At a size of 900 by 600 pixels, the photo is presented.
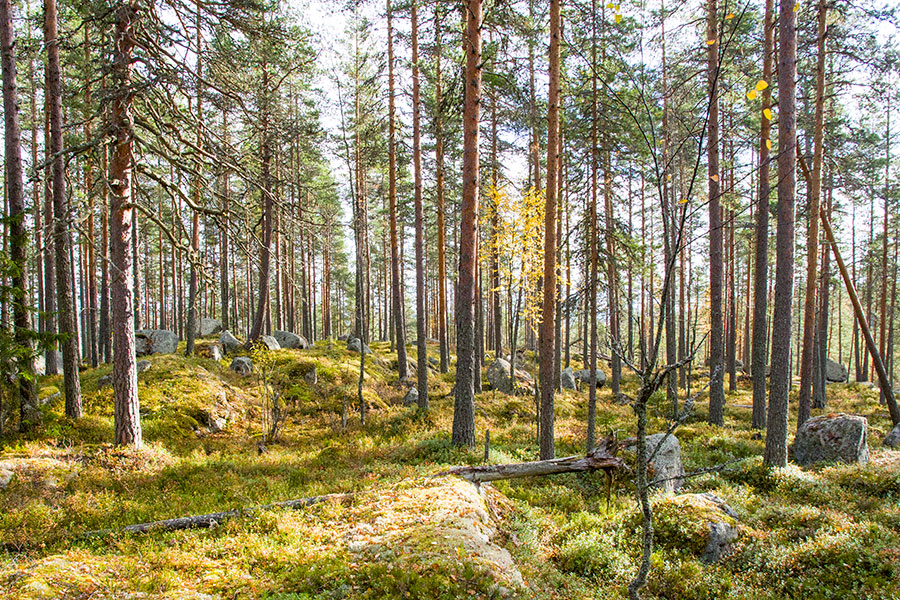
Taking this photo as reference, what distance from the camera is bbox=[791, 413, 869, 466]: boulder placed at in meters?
9.66

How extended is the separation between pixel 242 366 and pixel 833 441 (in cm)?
1672

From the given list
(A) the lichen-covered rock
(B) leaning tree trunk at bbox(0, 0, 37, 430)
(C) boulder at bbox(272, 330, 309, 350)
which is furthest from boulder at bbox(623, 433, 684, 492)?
(C) boulder at bbox(272, 330, 309, 350)

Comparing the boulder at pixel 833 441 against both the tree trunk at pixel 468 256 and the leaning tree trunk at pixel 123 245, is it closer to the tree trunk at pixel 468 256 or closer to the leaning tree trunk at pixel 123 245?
the tree trunk at pixel 468 256

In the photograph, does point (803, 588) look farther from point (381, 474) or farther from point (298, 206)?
point (298, 206)

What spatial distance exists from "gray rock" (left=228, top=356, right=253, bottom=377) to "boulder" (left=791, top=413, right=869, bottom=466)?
15.9m

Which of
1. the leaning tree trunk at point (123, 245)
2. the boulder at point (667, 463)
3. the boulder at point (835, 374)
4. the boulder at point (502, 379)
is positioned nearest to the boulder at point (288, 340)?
the boulder at point (502, 379)

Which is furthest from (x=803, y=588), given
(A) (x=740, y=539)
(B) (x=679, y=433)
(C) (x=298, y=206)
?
(C) (x=298, y=206)

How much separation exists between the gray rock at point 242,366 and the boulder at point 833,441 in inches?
627

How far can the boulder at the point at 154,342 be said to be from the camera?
655 inches

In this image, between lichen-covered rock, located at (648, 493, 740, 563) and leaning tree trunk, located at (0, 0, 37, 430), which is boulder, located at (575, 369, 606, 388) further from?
leaning tree trunk, located at (0, 0, 37, 430)

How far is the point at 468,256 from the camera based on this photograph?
31.5ft

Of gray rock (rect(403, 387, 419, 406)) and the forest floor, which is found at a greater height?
the forest floor

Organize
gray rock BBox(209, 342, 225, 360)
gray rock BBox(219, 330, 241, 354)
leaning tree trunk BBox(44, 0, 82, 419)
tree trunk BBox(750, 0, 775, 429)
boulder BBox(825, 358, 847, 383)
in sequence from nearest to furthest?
leaning tree trunk BBox(44, 0, 82, 419), tree trunk BBox(750, 0, 775, 429), gray rock BBox(209, 342, 225, 360), gray rock BBox(219, 330, 241, 354), boulder BBox(825, 358, 847, 383)

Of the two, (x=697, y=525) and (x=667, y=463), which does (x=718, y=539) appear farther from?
(x=667, y=463)
